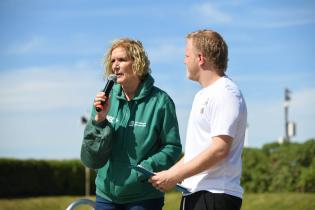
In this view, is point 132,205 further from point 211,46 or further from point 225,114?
point 211,46

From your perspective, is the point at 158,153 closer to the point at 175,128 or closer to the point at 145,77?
the point at 175,128

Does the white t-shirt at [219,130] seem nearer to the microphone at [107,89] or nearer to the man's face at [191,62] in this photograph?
the man's face at [191,62]

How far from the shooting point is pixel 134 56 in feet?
16.9

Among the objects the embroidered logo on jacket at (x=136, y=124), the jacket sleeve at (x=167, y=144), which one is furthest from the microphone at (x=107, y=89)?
the jacket sleeve at (x=167, y=144)

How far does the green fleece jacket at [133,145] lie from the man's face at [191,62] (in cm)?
91

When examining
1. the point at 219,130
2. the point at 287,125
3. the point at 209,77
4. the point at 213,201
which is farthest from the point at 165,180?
the point at 287,125

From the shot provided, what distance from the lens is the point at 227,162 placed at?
4.08 m

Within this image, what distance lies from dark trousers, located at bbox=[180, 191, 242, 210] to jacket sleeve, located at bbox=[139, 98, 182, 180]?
836 mm

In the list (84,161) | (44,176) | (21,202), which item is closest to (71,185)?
(44,176)

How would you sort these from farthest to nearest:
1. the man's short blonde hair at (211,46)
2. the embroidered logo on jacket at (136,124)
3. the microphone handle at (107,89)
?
the embroidered logo on jacket at (136,124) → the microphone handle at (107,89) → the man's short blonde hair at (211,46)

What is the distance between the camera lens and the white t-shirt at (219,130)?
159 inches

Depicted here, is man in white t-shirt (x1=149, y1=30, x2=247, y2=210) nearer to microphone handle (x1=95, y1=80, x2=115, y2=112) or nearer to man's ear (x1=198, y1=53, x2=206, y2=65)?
man's ear (x1=198, y1=53, x2=206, y2=65)

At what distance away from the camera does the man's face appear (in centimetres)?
417

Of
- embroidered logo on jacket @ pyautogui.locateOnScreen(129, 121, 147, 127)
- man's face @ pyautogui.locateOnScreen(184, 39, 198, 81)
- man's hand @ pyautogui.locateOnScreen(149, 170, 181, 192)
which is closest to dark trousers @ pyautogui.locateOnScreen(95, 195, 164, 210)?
embroidered logo on jacket @ pyautogui.locateOnScreen(129, 121, 147, 127)
